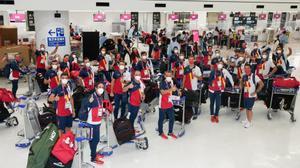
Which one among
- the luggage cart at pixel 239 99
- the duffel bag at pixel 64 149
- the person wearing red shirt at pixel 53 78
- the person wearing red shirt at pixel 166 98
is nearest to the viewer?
the duffel bag at pixel 64 149

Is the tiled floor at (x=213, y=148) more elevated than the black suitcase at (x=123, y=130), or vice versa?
the black suitcase at (x=123, y=130)

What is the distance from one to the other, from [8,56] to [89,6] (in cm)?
406

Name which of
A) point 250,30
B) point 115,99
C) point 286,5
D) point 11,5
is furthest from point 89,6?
point 250,30

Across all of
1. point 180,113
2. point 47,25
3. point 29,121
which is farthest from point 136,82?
point 47,25

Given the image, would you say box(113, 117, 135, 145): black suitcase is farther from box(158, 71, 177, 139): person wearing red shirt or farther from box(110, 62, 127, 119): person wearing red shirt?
box(110, 62, 127, 119): person wearing red shirt

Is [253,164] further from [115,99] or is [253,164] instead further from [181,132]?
[115,99]

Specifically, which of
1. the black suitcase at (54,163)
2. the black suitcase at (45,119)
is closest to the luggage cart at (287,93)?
the black suitcase at (45,119)

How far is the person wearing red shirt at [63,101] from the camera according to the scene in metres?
5.82

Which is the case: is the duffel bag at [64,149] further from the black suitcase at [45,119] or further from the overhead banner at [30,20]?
the overhead banner at [30,20]

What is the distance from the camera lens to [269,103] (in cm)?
774

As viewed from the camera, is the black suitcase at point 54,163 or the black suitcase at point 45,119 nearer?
the black suitcase at point 54,163

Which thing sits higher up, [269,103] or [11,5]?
[11,5]

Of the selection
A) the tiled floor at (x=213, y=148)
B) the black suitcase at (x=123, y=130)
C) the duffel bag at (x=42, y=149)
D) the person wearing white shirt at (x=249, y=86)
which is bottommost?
the tiled floor at (x=213, y=148)

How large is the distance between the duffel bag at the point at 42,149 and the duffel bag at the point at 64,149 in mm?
76
